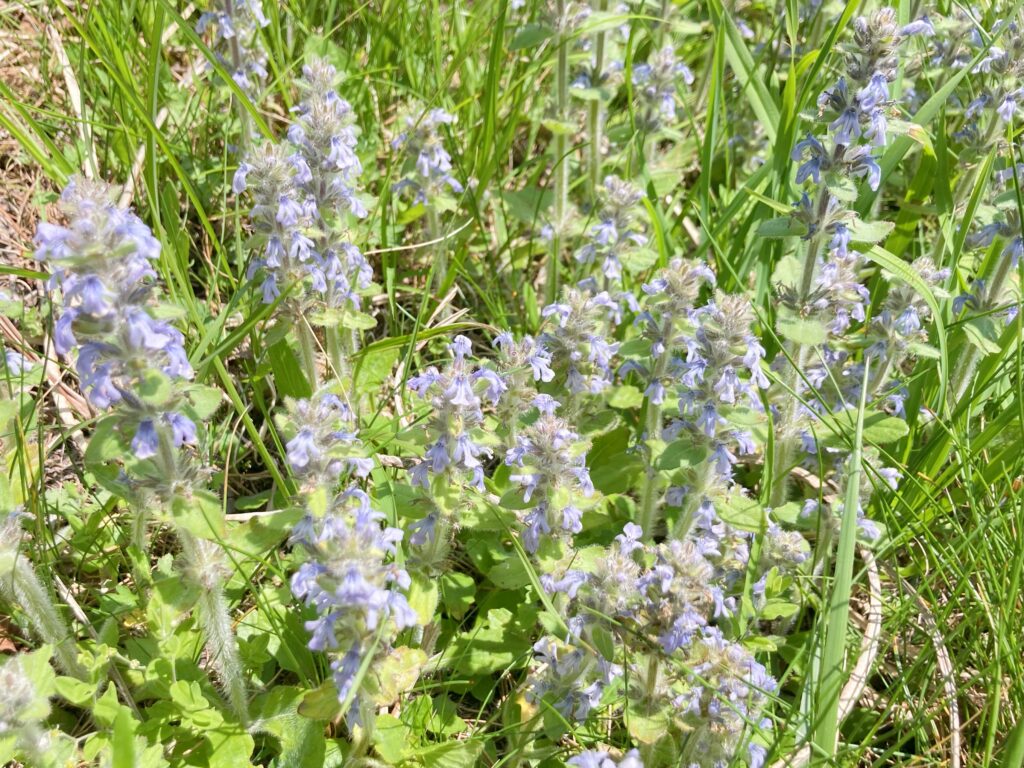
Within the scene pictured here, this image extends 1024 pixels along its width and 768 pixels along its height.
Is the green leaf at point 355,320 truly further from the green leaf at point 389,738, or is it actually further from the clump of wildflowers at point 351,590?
the green leaf at point 389,738

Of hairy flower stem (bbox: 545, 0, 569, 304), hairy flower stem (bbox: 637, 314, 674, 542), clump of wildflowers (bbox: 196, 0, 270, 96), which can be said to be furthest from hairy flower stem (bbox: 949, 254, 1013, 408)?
clump of wildflowers (bbox: 196, 0, 270, 96)

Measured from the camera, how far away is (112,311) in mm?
2355

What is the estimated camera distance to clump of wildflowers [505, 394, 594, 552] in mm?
3180

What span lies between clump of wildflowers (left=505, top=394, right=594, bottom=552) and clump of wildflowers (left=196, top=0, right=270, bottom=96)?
295 cm

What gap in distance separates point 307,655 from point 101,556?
3.13 ft

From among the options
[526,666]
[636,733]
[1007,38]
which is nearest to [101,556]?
[526,666]

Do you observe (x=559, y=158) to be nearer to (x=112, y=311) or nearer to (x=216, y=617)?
(x=216, y=617)

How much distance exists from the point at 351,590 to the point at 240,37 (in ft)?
12.1

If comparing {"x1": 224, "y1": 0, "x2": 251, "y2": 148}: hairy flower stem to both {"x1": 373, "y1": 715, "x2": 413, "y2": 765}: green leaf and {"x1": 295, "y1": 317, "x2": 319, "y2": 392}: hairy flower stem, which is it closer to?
{"x1": 295, "y1": 317, "x2": 319, "y2": 392}: hairy flower stem

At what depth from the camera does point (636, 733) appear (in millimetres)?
2975

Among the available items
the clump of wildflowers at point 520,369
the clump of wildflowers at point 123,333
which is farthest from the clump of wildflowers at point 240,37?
the clump of wildflowers at point 123,333

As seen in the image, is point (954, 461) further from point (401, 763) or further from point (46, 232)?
point (46, 232)

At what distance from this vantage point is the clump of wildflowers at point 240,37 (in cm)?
490

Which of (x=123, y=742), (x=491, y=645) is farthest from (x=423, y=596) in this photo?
(x=123, y=742)
